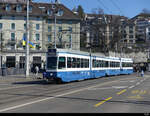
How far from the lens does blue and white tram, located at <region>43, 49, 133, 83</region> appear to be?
74.7 feet

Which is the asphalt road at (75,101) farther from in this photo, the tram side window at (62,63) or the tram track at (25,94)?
the tram side window at (62,63)

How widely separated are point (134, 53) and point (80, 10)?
171 feet

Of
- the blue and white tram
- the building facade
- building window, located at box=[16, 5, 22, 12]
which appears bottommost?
the blue and white tram

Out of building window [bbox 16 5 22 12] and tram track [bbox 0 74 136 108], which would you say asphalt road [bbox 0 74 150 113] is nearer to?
tram track [bbox 0 74 136 108]

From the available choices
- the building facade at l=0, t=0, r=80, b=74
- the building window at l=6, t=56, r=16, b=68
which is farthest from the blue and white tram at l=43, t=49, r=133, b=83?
the building window at l=6, t=56, r=16, b=68

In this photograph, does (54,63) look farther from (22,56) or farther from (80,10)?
(80,10)

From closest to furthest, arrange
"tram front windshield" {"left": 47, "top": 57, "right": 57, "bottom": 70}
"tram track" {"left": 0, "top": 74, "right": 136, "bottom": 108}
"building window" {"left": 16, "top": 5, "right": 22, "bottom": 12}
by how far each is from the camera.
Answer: "tram track" {"left": 0, "top": 74, "right": 136, "bottom": 108} → "tram front windshield" {"left": 47, "top": 57, "right": 57, "bottom": 70} → "building window" {"left": 16, "top": 5, "right": 22, "bottom": 12}

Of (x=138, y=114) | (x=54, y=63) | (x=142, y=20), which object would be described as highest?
(x=142, y=20)

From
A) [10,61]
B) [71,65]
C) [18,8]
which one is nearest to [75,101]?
[71,65]

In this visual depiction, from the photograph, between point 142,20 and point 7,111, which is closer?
point 7,111

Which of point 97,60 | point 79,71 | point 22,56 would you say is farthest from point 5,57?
point 79,71

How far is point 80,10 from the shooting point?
12950 centimetres

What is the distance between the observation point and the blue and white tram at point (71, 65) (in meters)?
22.8

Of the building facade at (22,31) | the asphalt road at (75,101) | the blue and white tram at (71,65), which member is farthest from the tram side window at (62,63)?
the building facade at (22,31)
